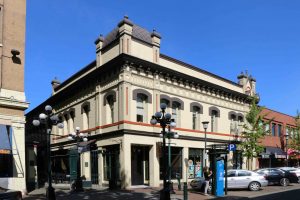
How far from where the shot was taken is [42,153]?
38031 millimetres

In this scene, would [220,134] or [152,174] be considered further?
[220,134]

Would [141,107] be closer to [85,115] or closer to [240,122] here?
[85,115]

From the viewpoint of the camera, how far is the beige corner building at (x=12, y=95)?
1962cm

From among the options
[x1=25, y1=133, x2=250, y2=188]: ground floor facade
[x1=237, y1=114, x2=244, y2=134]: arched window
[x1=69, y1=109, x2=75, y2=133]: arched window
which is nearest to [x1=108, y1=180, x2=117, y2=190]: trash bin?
[x1=25, y1=133, x2=250, y2=188]: ground floor facade

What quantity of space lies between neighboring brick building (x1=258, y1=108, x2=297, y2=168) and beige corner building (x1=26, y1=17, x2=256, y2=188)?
424 inches

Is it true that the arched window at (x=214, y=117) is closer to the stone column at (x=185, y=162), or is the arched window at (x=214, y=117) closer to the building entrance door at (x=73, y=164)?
the stone column at (x=185, y=162)

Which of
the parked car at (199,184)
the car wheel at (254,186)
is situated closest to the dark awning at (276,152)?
the car wheel at (254,186)

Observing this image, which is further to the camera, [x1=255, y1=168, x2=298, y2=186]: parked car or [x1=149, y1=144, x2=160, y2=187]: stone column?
[x1=255, y1=168, x2=298, y2=186]: parked car

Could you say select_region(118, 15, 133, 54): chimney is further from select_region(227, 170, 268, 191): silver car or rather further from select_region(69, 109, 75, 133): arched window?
select_region(227, 170, 268, 191): silver car

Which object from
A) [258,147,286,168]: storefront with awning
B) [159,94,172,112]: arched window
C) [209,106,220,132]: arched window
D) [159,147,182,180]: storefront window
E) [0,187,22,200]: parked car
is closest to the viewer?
[0,187,22,200]: parked car

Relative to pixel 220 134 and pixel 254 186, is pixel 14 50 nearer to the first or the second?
pixel 254 186

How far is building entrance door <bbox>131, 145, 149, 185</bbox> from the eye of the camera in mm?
27141

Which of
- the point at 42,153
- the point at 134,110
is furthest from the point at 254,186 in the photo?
the point at 42,153

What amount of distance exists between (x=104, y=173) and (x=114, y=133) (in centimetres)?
386
